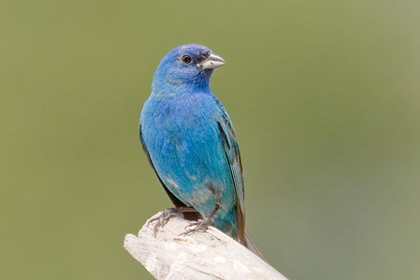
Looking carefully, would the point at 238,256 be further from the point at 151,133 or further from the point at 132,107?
the point at 132,107

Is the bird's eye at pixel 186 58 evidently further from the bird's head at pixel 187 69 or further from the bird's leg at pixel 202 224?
the bird's leg at pixel 202 224

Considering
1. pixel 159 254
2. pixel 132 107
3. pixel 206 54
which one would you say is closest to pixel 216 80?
pixel 132 107

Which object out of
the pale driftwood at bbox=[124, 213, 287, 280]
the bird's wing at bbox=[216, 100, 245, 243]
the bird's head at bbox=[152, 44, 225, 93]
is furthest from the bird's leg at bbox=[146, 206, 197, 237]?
the bird's head at bbox=[152, 44, 225, 93]

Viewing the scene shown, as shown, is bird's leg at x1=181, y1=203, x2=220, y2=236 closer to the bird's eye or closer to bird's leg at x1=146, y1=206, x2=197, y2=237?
bird's leg at x1=146, y1=206, x2=197, y2=237

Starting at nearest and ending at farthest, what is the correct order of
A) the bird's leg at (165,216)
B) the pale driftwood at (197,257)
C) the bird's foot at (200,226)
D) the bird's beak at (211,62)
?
the pale driftwood at (197,257) < the bird's foot at (200,226) < the bird's leg at (165,216) < the bird's beak at (211,62)

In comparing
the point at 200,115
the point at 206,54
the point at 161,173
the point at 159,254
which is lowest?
the point at 159,254

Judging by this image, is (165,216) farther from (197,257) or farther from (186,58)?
(186,58)

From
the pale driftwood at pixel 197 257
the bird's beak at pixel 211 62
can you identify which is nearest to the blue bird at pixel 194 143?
the bird's beak at pixel 211 62
